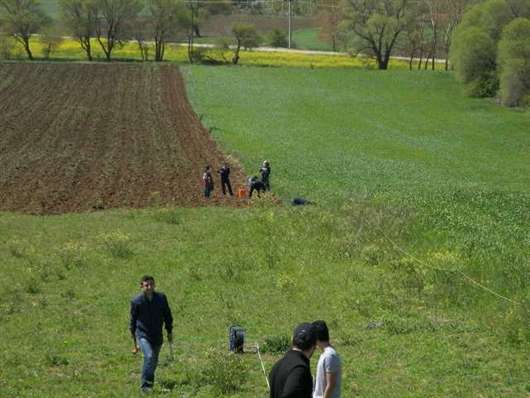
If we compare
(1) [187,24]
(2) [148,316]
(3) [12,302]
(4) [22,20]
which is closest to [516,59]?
(3) [12,302]

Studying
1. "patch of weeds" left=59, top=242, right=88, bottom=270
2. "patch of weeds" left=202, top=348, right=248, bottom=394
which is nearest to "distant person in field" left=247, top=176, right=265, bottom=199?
"patch of weeds" left=59, top=242, right=88, bottom=270

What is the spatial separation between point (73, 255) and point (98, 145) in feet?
78.3

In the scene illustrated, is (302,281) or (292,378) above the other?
(292,378)

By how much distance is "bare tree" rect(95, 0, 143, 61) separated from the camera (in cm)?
10875

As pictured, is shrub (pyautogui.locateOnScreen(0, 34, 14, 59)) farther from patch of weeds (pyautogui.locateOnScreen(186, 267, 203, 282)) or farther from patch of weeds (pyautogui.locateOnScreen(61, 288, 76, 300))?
patch of weeds (pyautogui.locateOnScreen(61, 288, 76, 300))

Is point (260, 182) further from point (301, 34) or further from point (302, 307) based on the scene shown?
point (301, 34)

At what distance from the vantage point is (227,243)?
89.1 feet

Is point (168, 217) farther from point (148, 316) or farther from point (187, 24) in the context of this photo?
point (187, 24)

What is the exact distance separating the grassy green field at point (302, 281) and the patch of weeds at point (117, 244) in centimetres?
7

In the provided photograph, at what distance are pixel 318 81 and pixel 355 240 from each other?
200ft

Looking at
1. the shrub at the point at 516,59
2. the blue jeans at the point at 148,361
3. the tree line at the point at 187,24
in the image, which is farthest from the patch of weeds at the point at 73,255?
the tree line at the point at 187,24

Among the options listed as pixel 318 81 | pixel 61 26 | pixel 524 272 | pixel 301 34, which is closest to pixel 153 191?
pixel 524 272

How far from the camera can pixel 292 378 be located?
8938mm

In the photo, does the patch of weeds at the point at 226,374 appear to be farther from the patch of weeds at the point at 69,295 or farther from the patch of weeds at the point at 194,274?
the patch of weeds at the point at 194,274
